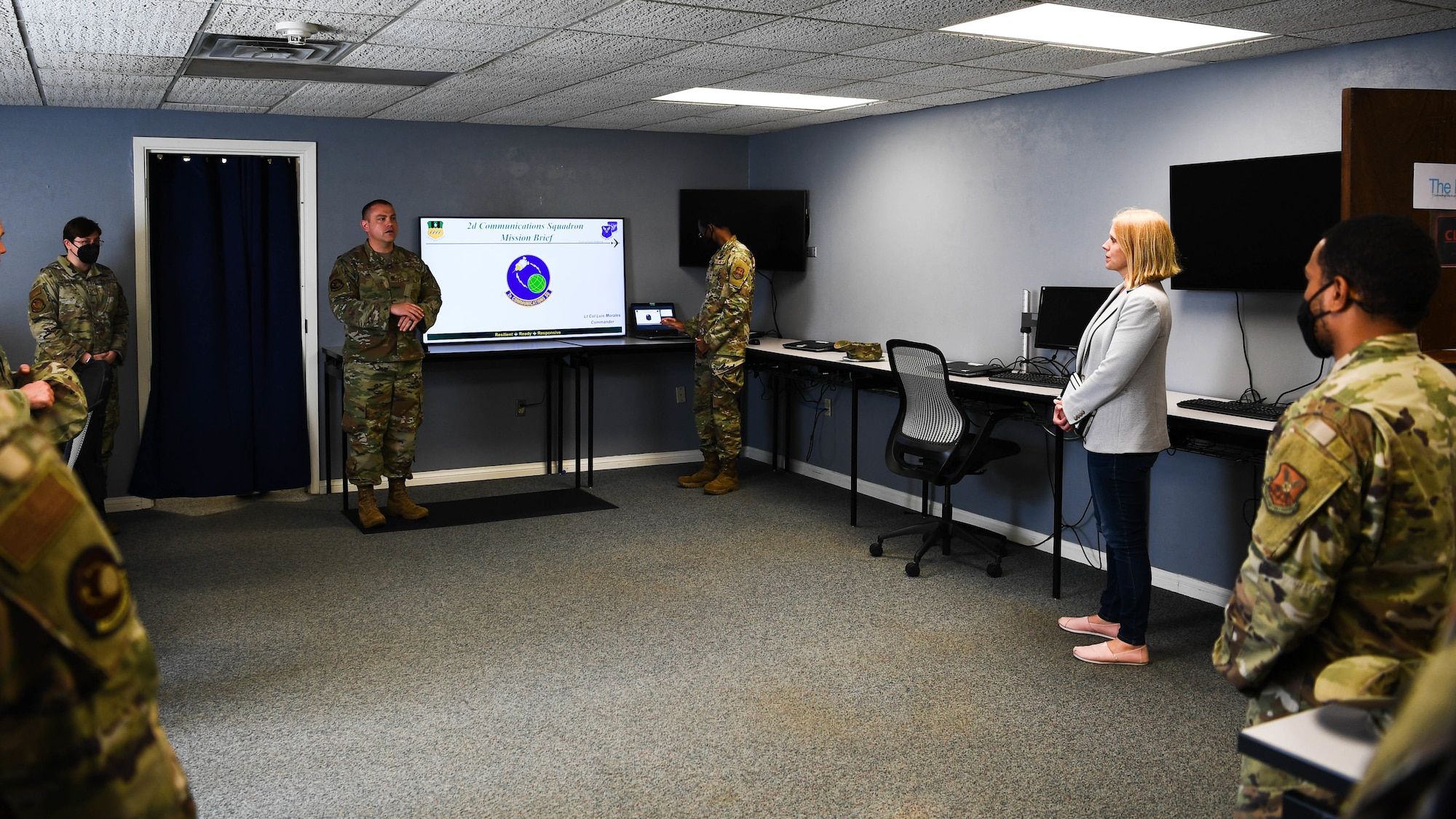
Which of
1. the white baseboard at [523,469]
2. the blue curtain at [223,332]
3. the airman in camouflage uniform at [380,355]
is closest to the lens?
the airman in camouflage uniform at [380,355]

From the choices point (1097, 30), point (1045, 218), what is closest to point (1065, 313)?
point (1045, 218)

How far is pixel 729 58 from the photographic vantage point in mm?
4219

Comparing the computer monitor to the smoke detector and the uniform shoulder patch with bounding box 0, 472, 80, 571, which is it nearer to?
the smoke detector

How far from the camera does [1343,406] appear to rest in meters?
1.51

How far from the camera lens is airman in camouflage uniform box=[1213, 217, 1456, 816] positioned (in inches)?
58.3

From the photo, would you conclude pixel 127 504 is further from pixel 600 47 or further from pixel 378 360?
pixel 600 47

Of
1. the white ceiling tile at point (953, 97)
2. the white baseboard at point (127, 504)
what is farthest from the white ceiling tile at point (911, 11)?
the white baseboard at point (127, 504)

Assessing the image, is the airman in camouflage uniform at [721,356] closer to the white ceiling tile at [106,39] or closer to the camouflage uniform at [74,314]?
the white ceiling tile at [106,39]

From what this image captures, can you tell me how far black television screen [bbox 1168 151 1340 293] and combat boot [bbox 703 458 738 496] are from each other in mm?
2892

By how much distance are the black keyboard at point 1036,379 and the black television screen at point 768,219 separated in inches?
89.7

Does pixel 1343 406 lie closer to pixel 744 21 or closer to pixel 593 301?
pixel 744 21

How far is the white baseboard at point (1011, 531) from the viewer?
4.36 metres

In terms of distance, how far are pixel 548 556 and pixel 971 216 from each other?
2742 mm

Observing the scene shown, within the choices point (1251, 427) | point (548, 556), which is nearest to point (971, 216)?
point (1251, 427)
